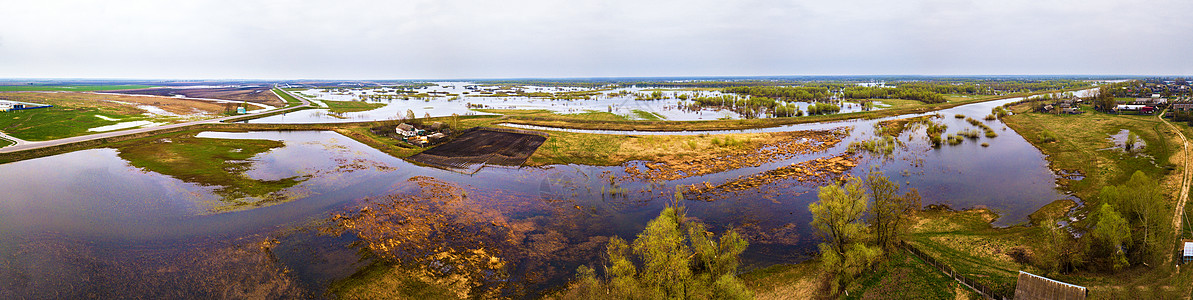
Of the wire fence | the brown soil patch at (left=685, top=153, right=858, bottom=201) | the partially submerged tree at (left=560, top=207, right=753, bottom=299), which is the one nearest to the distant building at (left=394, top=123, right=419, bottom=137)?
the brown soil patch at (left=685, top=153, right=858, bottom=201)

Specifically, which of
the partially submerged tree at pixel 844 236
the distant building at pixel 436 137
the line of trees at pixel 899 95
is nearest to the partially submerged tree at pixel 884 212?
the partially submerged tree at pixel 844 236

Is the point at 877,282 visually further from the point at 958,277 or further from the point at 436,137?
the point at 436,137

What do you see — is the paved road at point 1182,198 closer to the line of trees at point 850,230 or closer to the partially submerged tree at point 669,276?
the line of trees at point 850,230

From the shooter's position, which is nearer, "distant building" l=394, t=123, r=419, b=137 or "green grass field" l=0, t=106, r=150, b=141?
"green grass field" l=0, t=106, r=150, b=141

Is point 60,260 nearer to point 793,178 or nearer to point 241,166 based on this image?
point 241,166

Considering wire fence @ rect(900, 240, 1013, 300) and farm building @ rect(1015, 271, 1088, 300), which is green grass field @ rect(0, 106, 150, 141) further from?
farm building @ rect(1015, 271, 1088, 300)

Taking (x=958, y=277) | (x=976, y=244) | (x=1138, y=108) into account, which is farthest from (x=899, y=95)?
(x=958, y=277)
